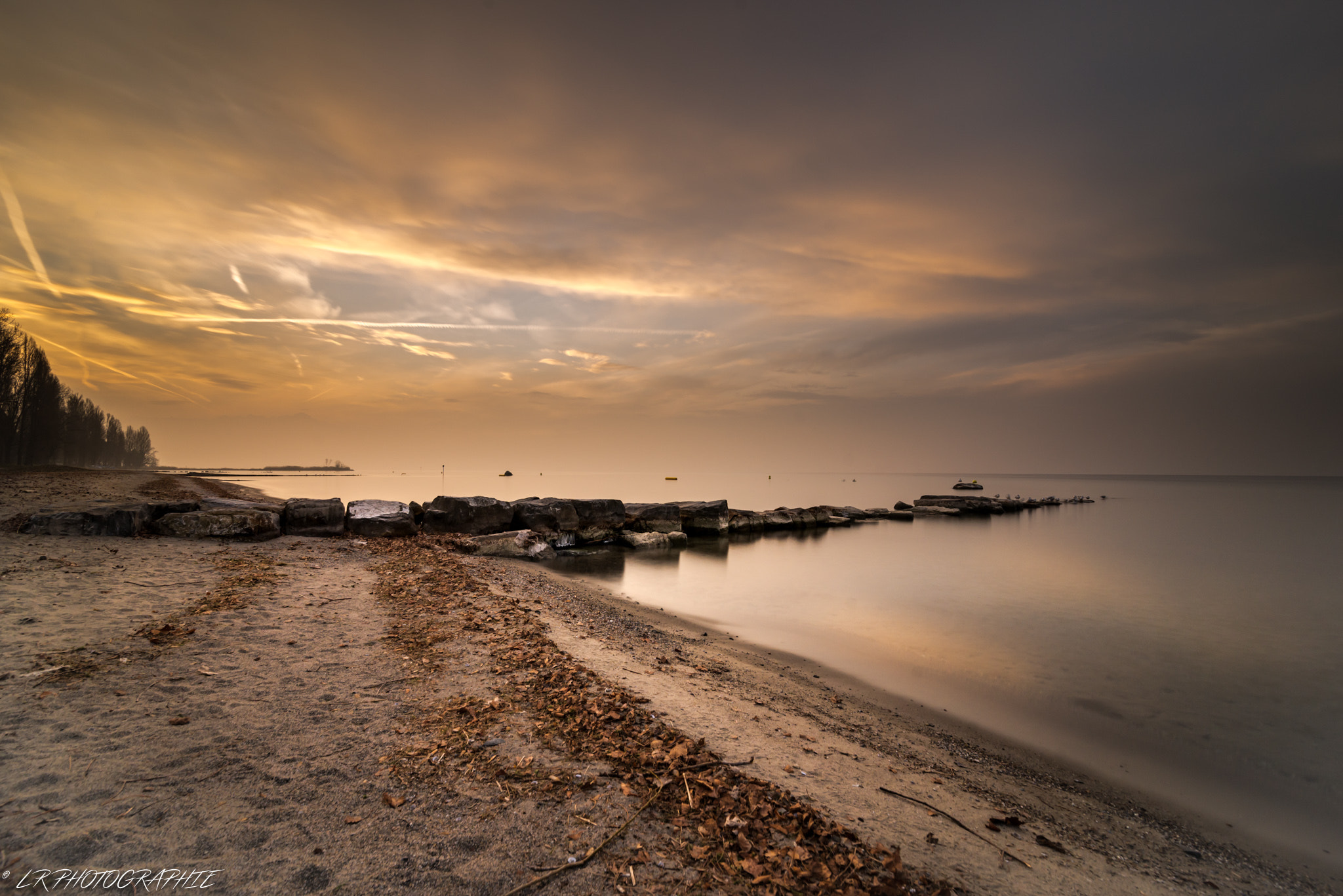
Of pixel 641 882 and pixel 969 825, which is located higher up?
pixel 641 882

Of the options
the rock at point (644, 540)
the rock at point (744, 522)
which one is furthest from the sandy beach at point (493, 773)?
the rock at point (744, 522)

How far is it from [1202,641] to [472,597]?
1578 centimetres

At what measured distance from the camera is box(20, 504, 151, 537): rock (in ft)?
37.4

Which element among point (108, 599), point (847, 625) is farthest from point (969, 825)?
point (108, 599)

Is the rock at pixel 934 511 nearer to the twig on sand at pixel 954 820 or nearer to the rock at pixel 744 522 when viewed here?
the rock at pixel 744 522

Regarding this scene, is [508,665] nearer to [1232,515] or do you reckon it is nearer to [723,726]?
[723,726]

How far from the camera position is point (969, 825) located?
4.11 metres

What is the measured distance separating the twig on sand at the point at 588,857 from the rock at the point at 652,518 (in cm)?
2028

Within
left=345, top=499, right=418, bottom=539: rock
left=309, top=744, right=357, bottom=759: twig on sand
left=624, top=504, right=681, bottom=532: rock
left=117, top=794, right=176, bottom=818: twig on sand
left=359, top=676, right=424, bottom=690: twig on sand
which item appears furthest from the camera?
left=624, top=504, right=681, bottom=532: rock

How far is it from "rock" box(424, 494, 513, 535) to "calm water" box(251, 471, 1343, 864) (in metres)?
3.77

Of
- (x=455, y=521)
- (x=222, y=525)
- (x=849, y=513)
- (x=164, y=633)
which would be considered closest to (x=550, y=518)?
(x=455, y=521)

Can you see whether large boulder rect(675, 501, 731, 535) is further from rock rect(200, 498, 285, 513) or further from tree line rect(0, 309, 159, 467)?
tree line rect(0, 309, 159, 467)

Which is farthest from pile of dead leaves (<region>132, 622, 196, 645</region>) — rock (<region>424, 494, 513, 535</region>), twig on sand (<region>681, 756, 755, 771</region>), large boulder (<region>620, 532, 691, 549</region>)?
large boulder (<region>620, 532, 691, 549</region>)

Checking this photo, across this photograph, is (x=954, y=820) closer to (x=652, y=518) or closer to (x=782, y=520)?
(x=652, y=518)
